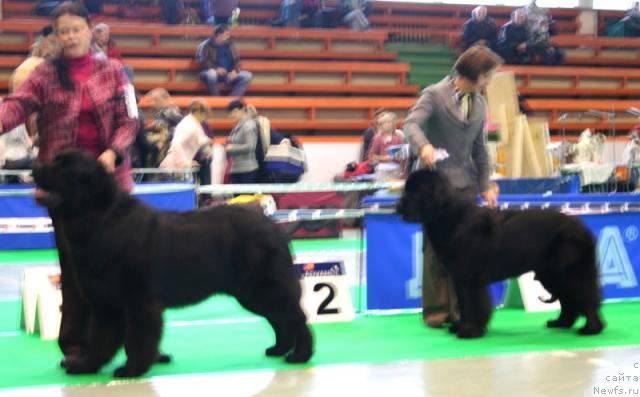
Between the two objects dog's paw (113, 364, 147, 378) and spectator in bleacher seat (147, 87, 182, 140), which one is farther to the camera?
spectator in bleacher seat (147, 87, 182, 140)

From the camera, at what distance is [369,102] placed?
1625 cm

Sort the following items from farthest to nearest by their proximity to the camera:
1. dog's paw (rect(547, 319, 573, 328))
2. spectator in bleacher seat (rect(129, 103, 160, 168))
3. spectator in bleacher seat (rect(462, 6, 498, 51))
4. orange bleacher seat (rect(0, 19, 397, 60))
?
1. spectator in bleacher seat (rect(462, 6, 498, 51))
2. orange bleacher seat (rect(0, 19, 397, 60))
3. spectator in bleacher seat (rect(129, 103, 160, 168))
4. dog's paw (rect(547, 319, 573, 328))

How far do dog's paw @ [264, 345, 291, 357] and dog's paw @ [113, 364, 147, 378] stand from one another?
2.54 feet

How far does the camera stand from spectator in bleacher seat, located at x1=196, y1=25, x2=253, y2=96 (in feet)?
49.9

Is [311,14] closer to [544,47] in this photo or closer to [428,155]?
[544,47]

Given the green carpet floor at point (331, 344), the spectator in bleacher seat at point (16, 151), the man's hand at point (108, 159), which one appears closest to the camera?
the man's hand at point (108, 159)

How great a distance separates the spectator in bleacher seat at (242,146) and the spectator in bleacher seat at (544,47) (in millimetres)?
8285

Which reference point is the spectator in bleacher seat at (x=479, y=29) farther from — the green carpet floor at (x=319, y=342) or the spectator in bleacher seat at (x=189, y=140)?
the green carpet floor at (x=319, y=342)

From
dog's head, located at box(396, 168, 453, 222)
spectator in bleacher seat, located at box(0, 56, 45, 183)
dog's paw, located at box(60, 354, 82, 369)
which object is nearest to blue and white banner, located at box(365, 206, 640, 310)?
dog's head, located at box(396, 168, 453, 222)

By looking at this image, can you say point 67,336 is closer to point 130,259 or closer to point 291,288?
point 130,259

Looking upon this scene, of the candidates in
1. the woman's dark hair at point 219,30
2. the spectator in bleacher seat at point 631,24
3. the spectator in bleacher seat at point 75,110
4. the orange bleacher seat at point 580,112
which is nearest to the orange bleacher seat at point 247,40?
the woman's dark hair at point 219,30

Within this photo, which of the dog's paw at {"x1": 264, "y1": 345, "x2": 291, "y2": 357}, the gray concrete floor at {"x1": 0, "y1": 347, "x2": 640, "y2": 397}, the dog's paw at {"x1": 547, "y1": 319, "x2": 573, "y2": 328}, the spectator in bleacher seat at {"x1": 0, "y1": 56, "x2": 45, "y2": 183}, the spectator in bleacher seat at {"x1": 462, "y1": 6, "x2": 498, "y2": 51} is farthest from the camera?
the spectator in bleacher seat at {"x1": 462, "y1": 6, "x2": 498, "y2": 51}

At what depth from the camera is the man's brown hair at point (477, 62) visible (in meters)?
5.45

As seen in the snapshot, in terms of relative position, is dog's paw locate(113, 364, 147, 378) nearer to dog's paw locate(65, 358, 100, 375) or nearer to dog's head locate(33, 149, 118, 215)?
dog's paw locate(65, 358, 100, 375)
